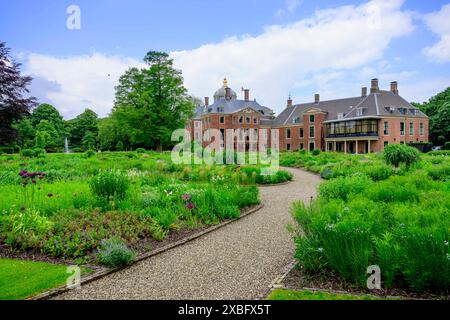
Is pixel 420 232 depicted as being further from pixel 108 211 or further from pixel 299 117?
pixel 299 117

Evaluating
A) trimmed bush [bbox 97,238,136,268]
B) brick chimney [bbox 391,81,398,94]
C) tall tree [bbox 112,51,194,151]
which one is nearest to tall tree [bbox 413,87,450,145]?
brick chimney [bbox 391,81,398,94]

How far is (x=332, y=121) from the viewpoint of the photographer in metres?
44.3

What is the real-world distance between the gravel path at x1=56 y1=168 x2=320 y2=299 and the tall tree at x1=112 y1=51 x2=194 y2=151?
29.7 m

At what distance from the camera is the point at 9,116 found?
20.4m

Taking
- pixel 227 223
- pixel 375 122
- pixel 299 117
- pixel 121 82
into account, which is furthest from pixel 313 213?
pixel 299 117

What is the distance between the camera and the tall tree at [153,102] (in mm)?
35125

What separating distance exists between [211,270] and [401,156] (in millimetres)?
12658

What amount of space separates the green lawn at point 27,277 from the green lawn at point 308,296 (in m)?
2.94

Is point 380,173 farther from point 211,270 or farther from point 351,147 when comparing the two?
point 351,147

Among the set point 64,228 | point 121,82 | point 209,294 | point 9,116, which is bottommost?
point 209,294

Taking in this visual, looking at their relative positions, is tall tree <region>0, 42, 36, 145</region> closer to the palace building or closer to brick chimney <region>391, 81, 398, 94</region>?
the palace building

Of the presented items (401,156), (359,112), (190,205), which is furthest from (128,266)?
(359,112)

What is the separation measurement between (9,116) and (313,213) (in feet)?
72.5

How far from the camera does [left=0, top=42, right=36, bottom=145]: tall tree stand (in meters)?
20.2
